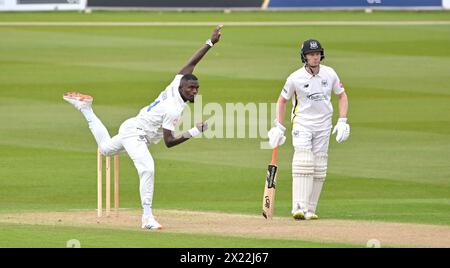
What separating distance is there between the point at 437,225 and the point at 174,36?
67.1 ft

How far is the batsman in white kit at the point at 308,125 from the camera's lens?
47.2 feet

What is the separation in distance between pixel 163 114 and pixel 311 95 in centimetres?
190

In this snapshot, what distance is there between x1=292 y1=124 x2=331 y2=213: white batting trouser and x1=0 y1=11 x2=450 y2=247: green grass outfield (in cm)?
62

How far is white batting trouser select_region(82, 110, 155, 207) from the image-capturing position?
44.2ft

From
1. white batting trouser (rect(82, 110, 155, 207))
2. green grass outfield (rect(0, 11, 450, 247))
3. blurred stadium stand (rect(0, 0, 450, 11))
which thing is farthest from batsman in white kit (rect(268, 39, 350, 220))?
blurred stadium stand (rect(0, 0, 450, 11))

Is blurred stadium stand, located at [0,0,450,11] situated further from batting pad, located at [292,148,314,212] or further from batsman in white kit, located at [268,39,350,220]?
batting pad, located at [292,148,314,212]

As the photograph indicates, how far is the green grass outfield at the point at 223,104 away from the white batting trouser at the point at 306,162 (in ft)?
2.02

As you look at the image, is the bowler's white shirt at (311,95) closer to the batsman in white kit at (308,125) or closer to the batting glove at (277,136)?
the batsman in white kit at (308,125)

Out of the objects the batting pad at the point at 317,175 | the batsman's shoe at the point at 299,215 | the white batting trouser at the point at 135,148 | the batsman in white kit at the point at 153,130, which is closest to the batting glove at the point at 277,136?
the batting pad at the point at 317,175

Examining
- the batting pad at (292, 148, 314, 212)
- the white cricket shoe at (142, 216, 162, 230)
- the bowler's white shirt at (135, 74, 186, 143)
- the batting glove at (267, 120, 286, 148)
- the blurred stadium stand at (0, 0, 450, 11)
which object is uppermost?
the blurred stadium stand at (0, 0, 450, 11)

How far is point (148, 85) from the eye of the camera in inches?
1075

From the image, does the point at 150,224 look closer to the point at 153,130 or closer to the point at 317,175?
the point at 153,130

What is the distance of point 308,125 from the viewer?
569 inches
